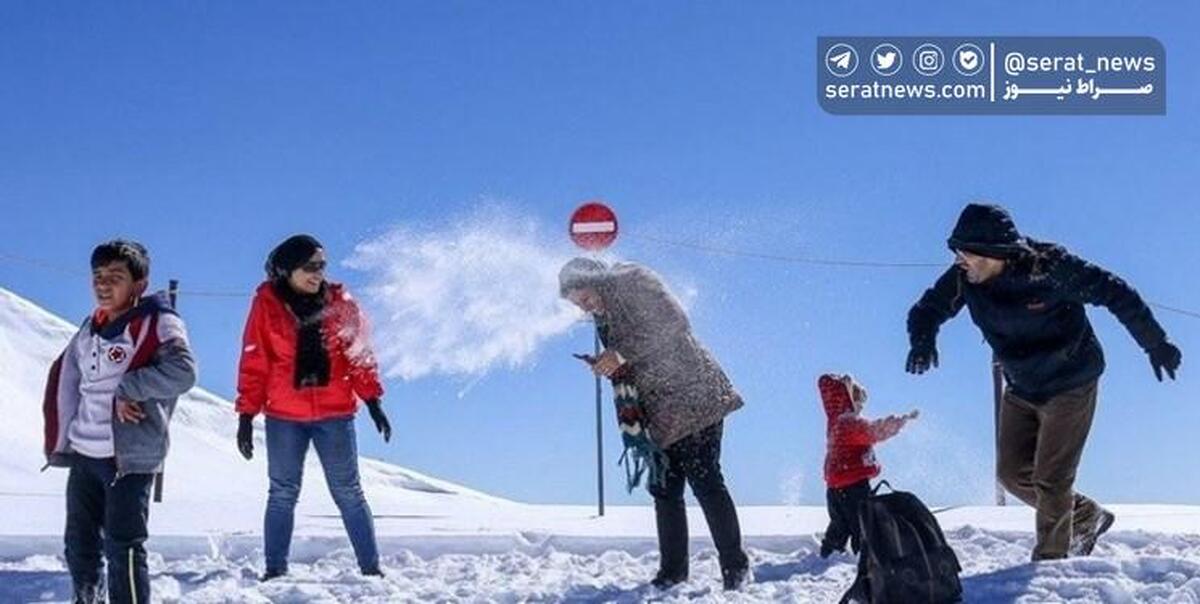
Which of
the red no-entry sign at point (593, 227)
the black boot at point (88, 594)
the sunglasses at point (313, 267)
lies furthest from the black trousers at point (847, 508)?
the red no-entry sign at point (593, 227)

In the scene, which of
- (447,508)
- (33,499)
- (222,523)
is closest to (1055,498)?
(222,523)

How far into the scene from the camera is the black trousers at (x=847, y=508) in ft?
21.9

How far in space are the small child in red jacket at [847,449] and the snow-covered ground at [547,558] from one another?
0.35 m

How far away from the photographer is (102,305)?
536 cm

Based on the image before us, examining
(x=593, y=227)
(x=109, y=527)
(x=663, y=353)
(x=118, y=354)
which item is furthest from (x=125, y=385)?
(x=593, y=227)

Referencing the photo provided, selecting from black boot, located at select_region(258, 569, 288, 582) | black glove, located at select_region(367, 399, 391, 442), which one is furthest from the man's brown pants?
black boot, located at select_region(258, 569, 288, 582)

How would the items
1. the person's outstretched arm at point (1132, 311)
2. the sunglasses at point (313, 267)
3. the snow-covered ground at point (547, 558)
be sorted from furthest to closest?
the sunglasses at point (313, 267), the person's outstretched arm at point (1132, 311), the snow-covered ground at point (547, 558)

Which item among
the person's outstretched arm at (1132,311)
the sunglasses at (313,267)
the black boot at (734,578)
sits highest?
the sunglasses at (313,267)

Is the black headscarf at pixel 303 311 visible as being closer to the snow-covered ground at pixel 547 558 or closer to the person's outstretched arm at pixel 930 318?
the snow-covered ground at pixel 547 558

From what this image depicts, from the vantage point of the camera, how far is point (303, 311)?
20.9ft

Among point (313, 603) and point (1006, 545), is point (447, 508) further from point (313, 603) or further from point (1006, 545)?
point (313, 603)

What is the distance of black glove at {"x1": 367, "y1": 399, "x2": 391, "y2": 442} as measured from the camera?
6496 mm

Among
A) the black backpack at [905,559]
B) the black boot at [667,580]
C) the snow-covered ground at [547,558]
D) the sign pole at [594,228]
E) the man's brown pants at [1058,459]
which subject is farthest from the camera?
the sign pole at [594,228]

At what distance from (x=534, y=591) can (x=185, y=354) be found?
66.5 inches
